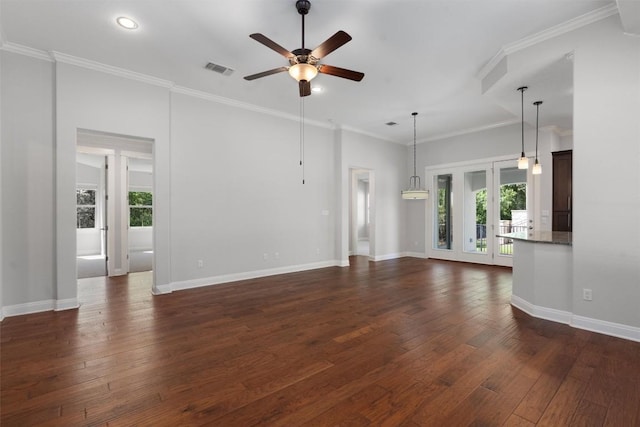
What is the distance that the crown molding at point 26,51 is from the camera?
11.9 ft

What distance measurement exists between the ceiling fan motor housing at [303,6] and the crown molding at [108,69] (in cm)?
274

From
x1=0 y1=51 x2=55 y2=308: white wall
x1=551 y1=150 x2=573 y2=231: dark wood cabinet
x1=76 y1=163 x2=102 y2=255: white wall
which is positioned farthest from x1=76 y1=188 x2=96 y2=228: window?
x1=551 y1=150 x2=573 y2=231: dark wood cabinet

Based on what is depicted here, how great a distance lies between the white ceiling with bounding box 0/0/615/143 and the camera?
2994 millimetres

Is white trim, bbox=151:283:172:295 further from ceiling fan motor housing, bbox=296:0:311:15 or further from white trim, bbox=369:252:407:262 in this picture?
white trim, bbox=369:252:407:262

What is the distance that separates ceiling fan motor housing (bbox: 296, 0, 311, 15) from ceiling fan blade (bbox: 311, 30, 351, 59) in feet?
1.67

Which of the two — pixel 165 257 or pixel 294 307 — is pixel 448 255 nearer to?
pixel 294 307

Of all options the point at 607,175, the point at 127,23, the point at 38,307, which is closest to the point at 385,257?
the point at 607,175

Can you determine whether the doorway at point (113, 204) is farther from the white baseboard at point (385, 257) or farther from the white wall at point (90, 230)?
the white baseboard at point (385, 257)

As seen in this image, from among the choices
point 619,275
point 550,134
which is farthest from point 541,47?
point 550,134

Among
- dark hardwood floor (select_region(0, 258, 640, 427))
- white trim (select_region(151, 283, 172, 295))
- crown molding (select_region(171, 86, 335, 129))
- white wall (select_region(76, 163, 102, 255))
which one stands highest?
crown molding (select_region(171, 86, 335, 129))

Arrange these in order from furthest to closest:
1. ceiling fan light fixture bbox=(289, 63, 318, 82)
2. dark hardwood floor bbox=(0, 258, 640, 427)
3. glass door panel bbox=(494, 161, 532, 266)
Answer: glass door panel bbox=(494, 161, 532, 266) < ceiling fan light fixture bbox=(289, 63, 318, 82) < dark hardwood floor bbox=(0, 258, 640, 427)

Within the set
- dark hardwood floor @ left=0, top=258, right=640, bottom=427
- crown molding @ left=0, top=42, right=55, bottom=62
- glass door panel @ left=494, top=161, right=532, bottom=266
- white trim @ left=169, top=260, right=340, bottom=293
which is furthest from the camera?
glass door panel @ left=494, top=161, right=532, bottom=266

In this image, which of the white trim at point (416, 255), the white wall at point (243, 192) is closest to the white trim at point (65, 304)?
the white wall at point (243, 192)

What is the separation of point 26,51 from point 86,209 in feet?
24.1
